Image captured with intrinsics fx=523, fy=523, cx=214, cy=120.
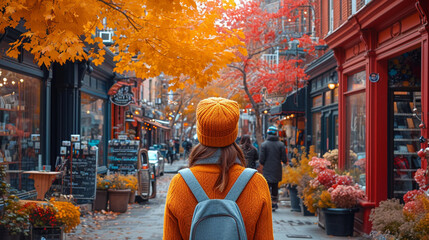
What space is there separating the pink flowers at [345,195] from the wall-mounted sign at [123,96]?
40.4ft

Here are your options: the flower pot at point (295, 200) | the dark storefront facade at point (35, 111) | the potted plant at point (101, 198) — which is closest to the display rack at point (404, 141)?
the flower pot at point (295, 200)

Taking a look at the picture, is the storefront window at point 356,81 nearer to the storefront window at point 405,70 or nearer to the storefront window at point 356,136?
the storefront window at point 356,136

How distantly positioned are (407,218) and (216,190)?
4.77 m

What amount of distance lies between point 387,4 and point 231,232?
7.50 m

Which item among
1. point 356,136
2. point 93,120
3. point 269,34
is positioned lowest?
point 356,136

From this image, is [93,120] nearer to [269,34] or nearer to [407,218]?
[269,34]

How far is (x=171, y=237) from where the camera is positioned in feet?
9.91

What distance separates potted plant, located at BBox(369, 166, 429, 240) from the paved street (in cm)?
289

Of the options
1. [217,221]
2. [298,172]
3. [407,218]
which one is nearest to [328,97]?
[298,172]

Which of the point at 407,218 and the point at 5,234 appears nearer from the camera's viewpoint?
the point at 407,218

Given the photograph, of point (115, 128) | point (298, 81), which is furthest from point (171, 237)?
point (115, 128)

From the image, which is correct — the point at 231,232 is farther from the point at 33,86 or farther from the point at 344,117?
the point at 33,86

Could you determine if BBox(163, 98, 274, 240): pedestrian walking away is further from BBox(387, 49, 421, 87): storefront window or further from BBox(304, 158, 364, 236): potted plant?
BBox(387, 49, 421, 87): storefront window

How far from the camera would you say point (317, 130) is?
20.0 meters
